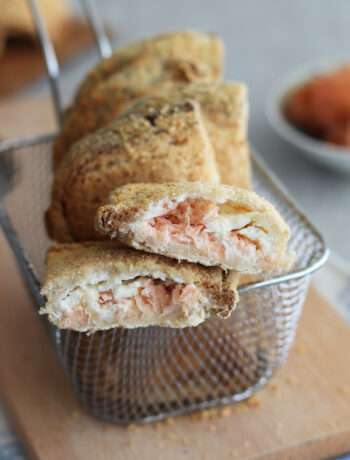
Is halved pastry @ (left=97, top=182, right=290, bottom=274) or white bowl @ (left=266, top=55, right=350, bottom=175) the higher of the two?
halved pastry @ (left=97, top=182, right=290, bottom=274)

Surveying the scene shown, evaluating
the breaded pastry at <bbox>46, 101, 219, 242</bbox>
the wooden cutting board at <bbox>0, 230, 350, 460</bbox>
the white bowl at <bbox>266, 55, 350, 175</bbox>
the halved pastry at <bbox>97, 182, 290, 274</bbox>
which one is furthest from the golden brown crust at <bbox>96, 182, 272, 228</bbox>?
the white bowl at <bbox>266, 55, 350, 175</bbox>

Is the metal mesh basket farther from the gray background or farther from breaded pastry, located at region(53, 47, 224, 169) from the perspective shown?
the gray background

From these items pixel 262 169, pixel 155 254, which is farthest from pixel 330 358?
pixel 155 254

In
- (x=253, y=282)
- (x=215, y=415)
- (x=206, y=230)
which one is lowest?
(x=215, y=415)

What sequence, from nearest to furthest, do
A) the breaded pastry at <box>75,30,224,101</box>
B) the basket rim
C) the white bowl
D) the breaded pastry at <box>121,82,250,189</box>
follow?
1. the basket rim
2. the breaded pastry at <box>121,82,250,189</box>
3. the breaded pastry at <box>75,30,224,101</box>
4. the white bowl

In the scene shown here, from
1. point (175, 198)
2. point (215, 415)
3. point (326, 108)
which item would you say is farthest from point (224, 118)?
point (326, 108)

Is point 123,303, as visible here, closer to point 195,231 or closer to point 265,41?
point 195,231
